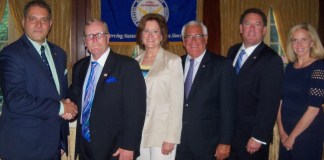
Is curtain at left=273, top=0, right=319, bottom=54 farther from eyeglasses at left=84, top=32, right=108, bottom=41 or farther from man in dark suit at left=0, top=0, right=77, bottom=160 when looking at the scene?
man in dark suit at left=0, top=0, right=77, bottom=160

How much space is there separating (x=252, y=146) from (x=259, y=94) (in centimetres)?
44

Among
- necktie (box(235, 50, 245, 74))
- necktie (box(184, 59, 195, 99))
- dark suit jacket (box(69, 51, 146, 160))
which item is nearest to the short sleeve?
necktie (box(235, 50, 245, 74))

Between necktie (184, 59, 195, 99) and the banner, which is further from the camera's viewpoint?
the banner

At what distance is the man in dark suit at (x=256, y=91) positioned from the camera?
2.63 metres

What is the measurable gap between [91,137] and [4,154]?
66cm

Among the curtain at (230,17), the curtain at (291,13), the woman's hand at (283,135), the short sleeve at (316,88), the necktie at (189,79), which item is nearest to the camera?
→ the short sleeve at (316,88)

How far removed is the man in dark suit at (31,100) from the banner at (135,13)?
2585 mm

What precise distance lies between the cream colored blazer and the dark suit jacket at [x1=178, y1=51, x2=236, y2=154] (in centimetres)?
16

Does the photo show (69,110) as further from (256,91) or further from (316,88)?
(316,88)

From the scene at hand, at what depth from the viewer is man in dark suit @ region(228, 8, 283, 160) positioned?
2.63 m

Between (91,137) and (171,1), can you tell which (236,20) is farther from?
(91,137)

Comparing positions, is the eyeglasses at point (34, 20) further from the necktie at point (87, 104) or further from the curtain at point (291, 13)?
the curtain at point (291, 13)

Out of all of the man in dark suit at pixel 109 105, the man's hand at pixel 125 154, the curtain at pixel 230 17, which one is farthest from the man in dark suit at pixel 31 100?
the curtain at pixel 230 17

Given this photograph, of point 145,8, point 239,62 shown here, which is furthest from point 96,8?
point 239,62
